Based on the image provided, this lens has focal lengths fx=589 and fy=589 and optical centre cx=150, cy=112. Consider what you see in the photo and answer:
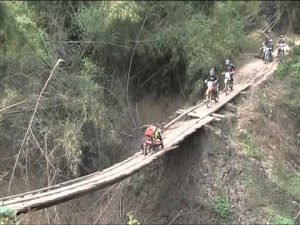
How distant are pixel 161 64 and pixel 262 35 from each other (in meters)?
3.28

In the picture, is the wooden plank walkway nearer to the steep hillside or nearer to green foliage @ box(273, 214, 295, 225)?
the steep hillside

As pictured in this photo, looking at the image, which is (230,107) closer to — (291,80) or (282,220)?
(291,80)

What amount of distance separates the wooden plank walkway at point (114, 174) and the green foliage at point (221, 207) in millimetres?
1673

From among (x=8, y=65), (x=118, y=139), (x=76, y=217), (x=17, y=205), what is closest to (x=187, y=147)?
(x=118, y=139)

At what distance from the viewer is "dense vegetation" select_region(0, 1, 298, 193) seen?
13.6 m

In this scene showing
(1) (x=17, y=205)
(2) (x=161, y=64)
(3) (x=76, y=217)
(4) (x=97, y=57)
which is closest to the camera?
(1) (x=17, y=205)

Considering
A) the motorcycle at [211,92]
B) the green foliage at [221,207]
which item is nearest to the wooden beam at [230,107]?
the motorcycle at [211,92]

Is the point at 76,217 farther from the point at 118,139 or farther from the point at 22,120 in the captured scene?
the point at 22,120

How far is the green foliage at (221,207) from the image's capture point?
13.2 m

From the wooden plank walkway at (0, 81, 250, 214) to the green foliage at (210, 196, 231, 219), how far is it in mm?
1673

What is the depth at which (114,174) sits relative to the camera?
1130 centimetres

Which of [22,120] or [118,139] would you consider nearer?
[22,120]

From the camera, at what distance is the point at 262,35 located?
18391mm

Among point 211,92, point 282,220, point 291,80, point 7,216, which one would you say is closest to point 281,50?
point 291,80
